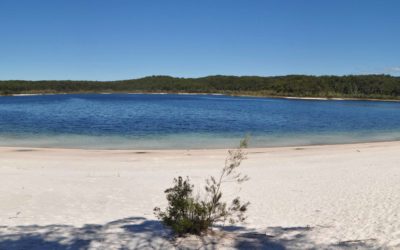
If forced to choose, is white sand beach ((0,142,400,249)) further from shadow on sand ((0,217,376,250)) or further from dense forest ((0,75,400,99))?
dense forest ((0,75,400,99))

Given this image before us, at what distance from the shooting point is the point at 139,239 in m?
6.20

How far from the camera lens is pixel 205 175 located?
13148 millimetres

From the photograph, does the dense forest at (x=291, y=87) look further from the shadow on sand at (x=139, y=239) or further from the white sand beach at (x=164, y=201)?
the shadow on sand at (x=139, y=239)

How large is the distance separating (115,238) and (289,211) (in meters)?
4.19

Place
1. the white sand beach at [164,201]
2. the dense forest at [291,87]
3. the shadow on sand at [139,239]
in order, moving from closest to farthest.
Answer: the shadow on sand at [139,239] → the white sand beach at [164,201] → the dense forest at [291,87]

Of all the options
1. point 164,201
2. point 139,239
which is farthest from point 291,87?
point 139,239

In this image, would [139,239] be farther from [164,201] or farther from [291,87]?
[291,87]

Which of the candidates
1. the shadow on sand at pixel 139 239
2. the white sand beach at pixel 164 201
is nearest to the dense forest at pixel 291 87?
the white sand beach at pixel 164 201

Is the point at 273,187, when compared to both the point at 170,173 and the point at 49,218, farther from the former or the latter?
the point at 49,218

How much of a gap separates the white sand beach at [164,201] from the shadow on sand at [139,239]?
0.02m

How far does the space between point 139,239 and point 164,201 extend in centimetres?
339

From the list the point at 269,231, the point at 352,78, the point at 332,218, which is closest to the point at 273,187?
the point at 332,218

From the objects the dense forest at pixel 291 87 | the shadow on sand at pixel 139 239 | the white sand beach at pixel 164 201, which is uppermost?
the dense forest at pixel 291 87

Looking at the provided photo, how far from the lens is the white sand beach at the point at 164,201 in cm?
624
